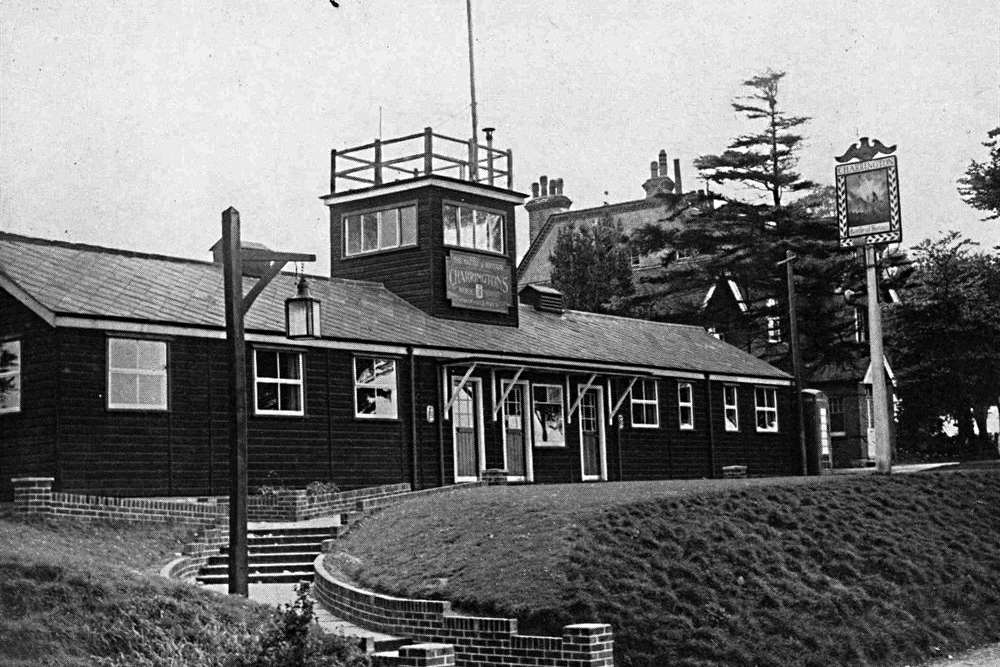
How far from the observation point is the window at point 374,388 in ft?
92.9

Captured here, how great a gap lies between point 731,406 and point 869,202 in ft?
39.3

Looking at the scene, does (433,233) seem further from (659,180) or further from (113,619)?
(659,180)

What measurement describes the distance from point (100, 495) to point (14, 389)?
241 centimetres

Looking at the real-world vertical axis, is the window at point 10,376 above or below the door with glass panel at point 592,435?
above

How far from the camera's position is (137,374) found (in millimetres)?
24438

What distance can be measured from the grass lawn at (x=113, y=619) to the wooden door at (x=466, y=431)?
16665 mm

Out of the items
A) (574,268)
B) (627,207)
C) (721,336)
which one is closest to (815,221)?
(721,336)

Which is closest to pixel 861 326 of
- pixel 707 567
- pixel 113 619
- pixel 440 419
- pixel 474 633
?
pixel 440 419

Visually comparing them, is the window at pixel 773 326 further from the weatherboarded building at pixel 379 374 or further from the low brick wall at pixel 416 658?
the low brick wall at pixel 416 658

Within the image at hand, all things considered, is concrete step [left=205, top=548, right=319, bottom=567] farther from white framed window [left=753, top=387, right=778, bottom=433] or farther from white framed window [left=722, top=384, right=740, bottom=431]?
white framed window [left=753, top=387, right=778, bottom=433]

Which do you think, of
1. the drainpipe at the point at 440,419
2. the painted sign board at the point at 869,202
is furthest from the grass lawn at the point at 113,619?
the painted sign board at the point at 869,202

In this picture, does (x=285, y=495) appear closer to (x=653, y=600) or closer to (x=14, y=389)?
(x=14, y=389)

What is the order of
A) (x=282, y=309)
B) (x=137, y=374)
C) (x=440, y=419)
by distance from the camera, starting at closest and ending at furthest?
(x=137, y=374), (x=282, y=309), (x=440, y=419)

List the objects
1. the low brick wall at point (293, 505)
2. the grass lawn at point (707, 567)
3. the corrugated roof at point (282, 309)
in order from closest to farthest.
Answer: the grass lawn at point (707, 567)
the low brick wall at point (293, 505)
the corrugated roof at point (282, 309)
